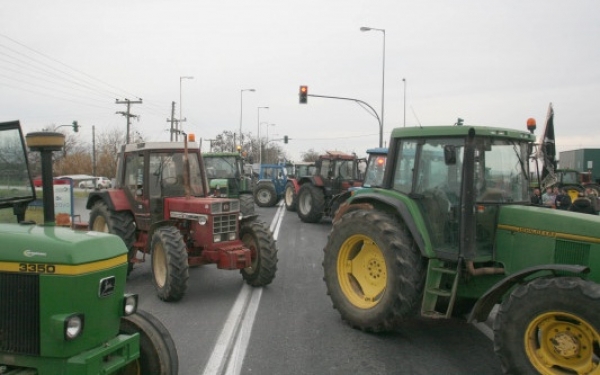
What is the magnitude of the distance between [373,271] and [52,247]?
3831mm

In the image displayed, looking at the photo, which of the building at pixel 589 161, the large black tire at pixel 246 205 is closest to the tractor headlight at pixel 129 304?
the large black tire at pixel 246 205

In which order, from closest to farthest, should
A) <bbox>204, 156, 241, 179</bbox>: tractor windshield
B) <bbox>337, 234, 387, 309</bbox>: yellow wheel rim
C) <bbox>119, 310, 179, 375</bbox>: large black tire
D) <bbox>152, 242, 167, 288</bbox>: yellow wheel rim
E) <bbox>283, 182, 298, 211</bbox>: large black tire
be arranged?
<bbox>119, 310, 179, 375</bbox>: large black tire < <bbox>337, 234, 387, 309</bbox>: yellow wheel rim < <bbox>152, 242, 167, 288</bbox>: yellow wheel rim < <bbox>204, 156, 241, 179</bbox>: tractor windshield < <bbox>283, 182, 298, 211</bbox>: large black tire

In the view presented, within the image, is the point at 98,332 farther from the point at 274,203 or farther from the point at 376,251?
the point at 274,203

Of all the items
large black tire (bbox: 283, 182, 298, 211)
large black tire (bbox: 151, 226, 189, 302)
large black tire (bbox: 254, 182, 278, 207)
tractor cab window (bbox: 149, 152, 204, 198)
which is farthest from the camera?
large black tire (bbox: 254, 182, 278, 207)

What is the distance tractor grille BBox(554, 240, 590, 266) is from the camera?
14.5ft

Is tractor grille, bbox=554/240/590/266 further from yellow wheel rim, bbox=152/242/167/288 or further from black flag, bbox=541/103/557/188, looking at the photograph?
yellow wheel rim, bbox=152/242/167/288

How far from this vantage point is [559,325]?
159 inches

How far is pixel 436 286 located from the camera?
5266mm

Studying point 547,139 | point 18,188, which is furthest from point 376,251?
point 18,188

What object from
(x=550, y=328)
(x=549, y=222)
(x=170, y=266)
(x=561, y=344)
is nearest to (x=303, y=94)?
(x=170, y=266)

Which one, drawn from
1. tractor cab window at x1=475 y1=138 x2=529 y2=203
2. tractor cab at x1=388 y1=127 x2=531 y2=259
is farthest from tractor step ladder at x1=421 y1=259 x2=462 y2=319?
tractor cab window at x1=475 y1=138 x2=529 y2=203

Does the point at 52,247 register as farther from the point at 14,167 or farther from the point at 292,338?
the point at 292,338

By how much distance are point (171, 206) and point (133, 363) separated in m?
4.55

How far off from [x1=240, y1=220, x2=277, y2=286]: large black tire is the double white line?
18cm
